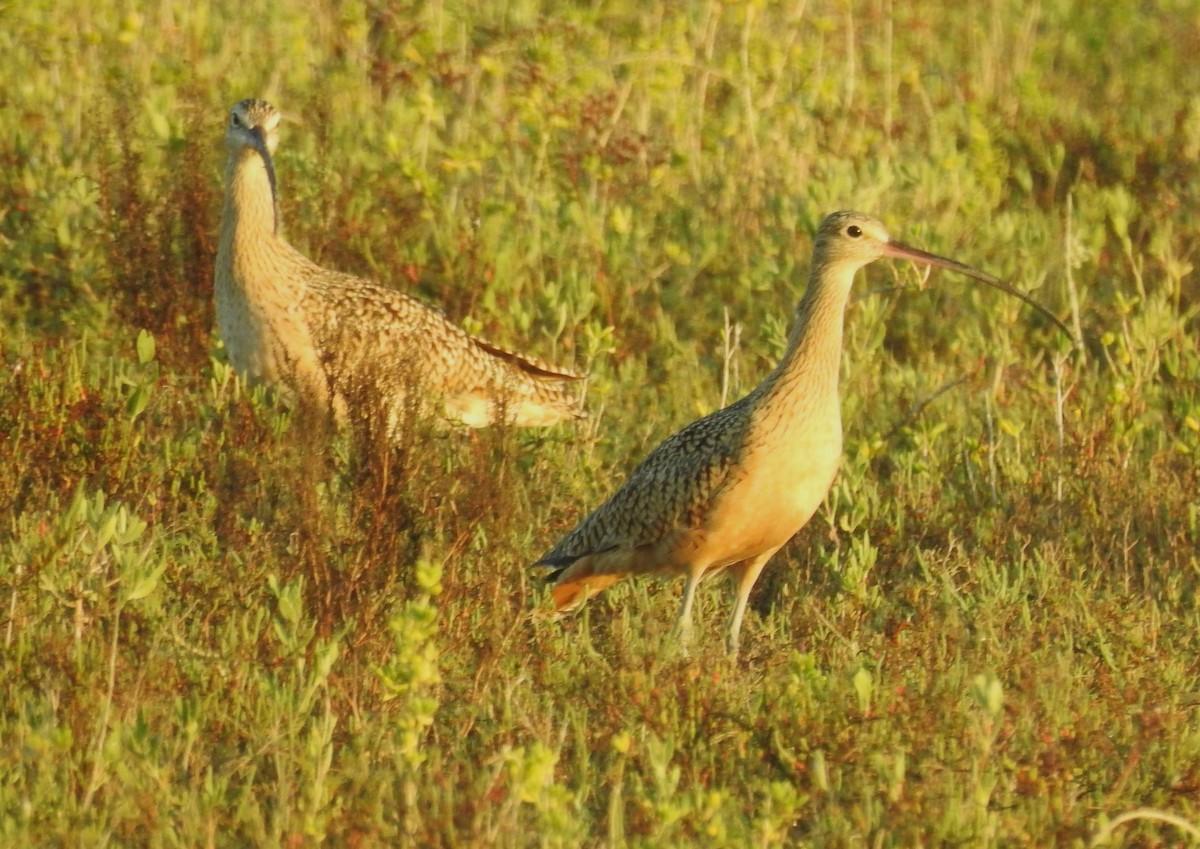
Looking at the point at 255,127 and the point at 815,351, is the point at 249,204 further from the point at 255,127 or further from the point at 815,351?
the point at 815,351

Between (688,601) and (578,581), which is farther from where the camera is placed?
(578,581)

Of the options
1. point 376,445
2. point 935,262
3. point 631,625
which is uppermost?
point 935,262

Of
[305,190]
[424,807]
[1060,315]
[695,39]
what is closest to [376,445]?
[424,807]

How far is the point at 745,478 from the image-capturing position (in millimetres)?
6113

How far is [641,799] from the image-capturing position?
4699 mm

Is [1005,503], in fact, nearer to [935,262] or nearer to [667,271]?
[935,262]

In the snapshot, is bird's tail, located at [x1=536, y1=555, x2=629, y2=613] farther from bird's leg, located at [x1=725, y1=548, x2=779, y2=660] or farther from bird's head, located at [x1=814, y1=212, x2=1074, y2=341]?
bird's head, located at [x1=814, y1=212, x2=1074, y2=341]

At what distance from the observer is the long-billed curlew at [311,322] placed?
7.70 metres

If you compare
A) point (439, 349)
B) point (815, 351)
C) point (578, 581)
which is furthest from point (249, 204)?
point (815, 351)

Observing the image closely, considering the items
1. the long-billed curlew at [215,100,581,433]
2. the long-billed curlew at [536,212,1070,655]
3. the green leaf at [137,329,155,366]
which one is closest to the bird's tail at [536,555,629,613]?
the long-billed curlew at [536,212,1070,655]

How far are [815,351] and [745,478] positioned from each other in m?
0.46

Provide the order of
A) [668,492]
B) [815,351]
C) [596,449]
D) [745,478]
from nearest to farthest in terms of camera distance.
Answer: [745,478]
[815,351]
[668,492]
[596,449]

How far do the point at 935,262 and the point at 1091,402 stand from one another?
159 cm

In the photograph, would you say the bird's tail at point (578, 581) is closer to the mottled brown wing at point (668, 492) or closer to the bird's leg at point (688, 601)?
the mottled brown wing at point (668, 492)
